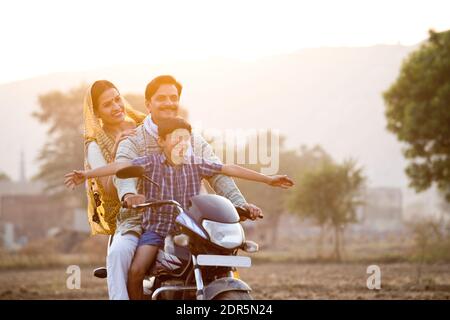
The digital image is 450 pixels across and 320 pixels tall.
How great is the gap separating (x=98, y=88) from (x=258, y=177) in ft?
6.44

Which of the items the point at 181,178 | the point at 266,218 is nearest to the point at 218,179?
the point at 181,178

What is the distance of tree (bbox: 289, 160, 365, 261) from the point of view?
34.8 meters

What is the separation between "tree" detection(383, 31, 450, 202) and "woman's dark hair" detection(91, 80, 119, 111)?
23878mm

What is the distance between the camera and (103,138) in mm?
7223

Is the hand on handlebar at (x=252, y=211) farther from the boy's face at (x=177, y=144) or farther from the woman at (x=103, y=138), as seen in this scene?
the woman at (x=103, y=138)

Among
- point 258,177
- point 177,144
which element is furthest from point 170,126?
point 258,177

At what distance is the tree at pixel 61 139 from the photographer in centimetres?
6159

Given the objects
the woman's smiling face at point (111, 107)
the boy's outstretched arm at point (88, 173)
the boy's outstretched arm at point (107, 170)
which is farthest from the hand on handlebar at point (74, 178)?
the woman's smiling face at point (111, 107)

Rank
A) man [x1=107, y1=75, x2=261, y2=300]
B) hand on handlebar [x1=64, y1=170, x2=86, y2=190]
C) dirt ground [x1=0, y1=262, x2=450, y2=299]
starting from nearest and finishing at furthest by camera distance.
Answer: hand on handlebar [x1=64, y1=170, x2=86, y2=190], man [x1=107, y1=75, x2=261, y2=300], dirt ground [x1=0, y1=262, x2=450, y2=299]

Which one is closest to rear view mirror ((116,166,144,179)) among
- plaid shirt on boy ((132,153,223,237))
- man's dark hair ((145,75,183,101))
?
plaid shirt on boy ((132,153,223,237))

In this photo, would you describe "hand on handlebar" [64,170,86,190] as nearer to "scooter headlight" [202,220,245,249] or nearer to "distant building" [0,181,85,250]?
"scooter headlight" [202,220,245,249]

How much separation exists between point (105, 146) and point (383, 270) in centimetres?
1670

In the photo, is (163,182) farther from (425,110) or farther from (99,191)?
(425,110)
